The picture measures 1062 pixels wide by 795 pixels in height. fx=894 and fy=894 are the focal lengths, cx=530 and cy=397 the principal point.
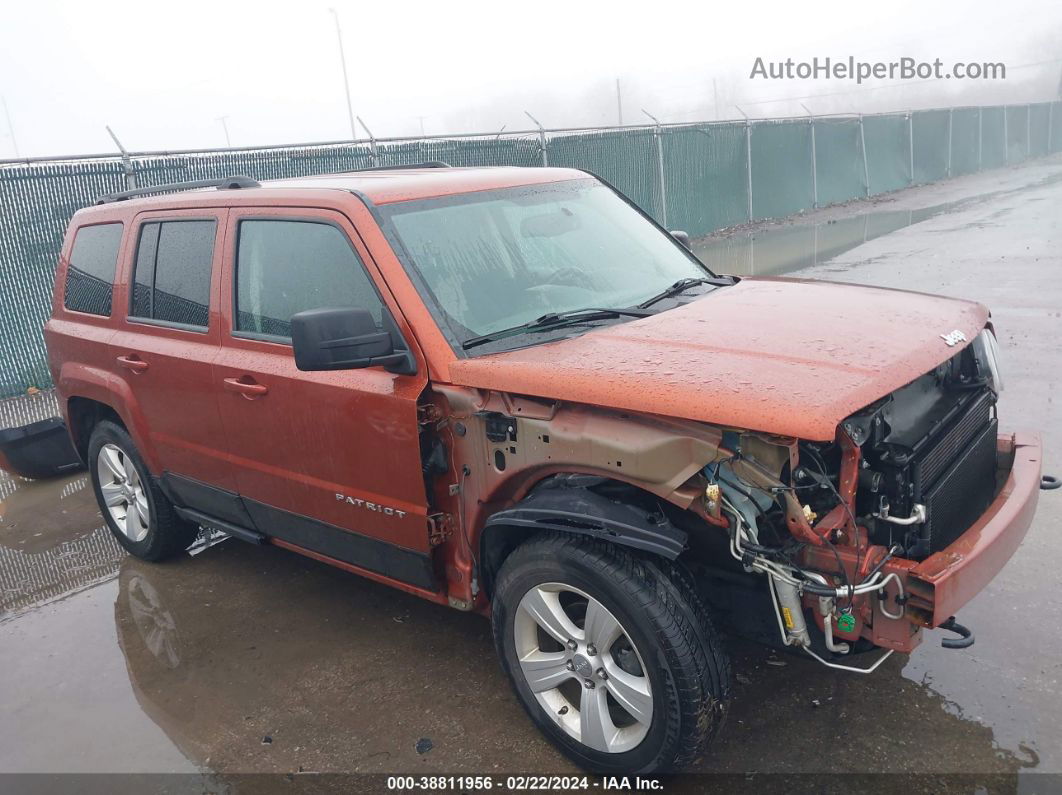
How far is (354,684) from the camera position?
376 centimetres

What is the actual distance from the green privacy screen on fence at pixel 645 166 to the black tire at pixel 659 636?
8367 mm

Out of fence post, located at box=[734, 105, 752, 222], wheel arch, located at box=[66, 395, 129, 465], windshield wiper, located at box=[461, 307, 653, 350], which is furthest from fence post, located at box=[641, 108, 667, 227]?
windshield wiper, located at box=[461, 307, 653, 350]

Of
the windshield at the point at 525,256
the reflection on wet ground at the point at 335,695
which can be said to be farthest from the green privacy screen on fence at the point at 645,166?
the windshield at the point at 525,256

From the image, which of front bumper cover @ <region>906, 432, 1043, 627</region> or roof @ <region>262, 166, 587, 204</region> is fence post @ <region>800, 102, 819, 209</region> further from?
front bumper cover @ <region>906, 432, 1043, 627</region>

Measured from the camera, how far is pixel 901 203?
22875mm

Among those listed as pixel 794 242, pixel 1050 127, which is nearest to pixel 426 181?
pixel 794 242

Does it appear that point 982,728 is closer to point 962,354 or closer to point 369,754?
point 962,354

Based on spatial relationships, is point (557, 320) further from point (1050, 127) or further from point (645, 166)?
point (1050, 127)

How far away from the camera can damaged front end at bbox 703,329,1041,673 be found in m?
2.55

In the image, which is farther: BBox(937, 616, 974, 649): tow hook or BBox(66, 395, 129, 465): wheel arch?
BBox(66, 395, 129, 465): wheel arch

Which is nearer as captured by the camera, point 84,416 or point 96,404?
point 96,404

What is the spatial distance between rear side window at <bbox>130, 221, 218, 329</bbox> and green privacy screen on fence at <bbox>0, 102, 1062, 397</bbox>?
5.66 m

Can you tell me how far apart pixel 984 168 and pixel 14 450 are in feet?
113

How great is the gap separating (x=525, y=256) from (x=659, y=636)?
1.73 meters
